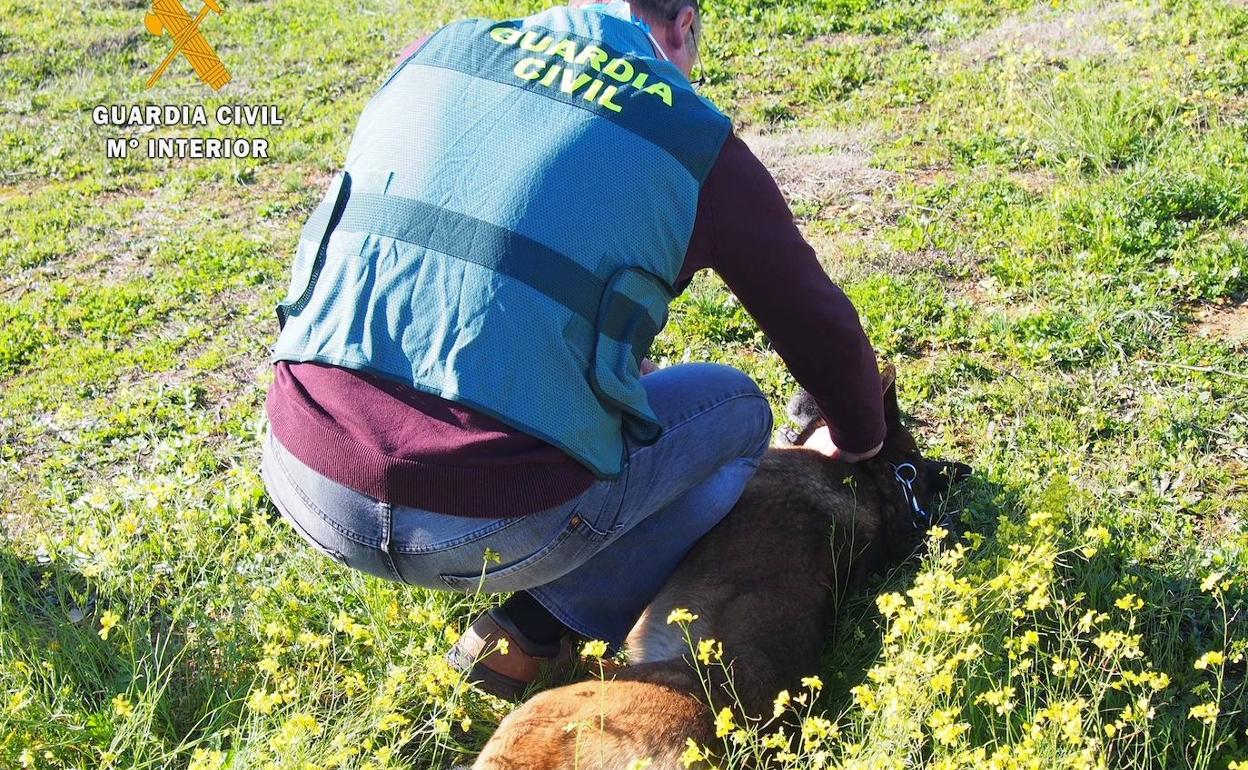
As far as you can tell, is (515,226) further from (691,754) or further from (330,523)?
(691,754)

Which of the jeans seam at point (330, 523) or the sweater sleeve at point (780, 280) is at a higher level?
the sweater sleeve at point (780, 280)

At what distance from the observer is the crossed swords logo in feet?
30.0

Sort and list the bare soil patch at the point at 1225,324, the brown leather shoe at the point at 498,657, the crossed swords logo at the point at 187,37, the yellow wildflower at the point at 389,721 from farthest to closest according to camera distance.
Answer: the crossed swords logo at the point at 187,37
the bare soil patch at the point at 1225,324
the brown leather shoe at the point at 498,657
the yellow wildflower at the point at 389,721

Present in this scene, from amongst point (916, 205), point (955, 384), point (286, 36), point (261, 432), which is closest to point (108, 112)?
point (286, 36)

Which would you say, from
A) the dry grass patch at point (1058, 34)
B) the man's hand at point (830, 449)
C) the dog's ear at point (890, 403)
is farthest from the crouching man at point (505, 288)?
the dry grass patch at point (1058, 34)

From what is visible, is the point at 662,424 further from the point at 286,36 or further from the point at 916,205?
the point at 286,36

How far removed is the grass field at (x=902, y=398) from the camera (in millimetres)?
2824

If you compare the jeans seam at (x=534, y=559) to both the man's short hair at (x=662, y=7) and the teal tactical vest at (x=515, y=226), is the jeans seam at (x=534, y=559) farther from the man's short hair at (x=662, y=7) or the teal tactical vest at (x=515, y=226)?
the man's short hair at (x=662, y=7)

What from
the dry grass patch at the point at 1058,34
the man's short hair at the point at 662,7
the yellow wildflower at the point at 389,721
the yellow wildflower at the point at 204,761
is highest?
the man's short hair at the point at 662,7

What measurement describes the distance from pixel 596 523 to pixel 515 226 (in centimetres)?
79

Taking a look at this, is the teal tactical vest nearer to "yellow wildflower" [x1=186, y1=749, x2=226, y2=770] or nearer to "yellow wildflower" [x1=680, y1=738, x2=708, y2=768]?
"yellow wildflower" [x1=680, y1=738, x2=708, y2=768]

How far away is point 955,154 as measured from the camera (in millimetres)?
5848

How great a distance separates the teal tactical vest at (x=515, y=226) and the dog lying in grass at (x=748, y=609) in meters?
0.62

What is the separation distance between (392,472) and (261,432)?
7.39 ft
